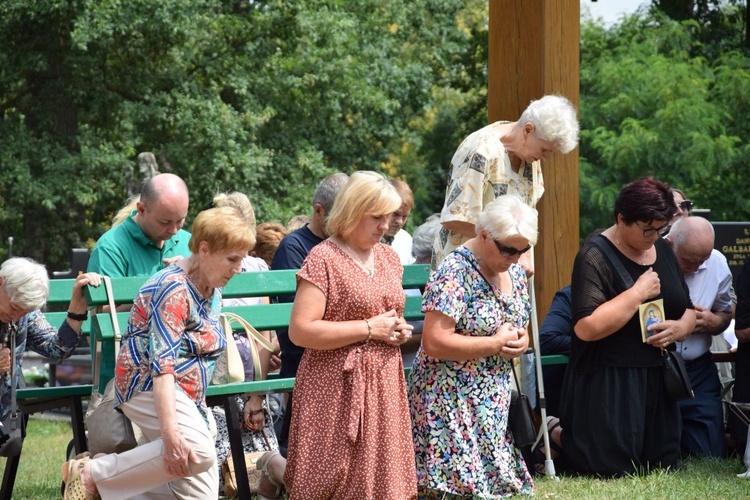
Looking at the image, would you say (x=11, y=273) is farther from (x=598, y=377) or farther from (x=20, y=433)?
(x=598, y=377)

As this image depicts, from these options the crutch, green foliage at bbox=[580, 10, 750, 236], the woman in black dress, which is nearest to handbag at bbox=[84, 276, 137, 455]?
the crutch

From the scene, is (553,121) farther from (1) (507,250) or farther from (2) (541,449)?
(2) (541,449)

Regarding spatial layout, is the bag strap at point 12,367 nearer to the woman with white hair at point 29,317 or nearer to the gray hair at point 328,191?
the woman with white hair at point 29,317

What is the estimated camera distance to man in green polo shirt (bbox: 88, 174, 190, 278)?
565 cm

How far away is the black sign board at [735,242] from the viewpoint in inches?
403

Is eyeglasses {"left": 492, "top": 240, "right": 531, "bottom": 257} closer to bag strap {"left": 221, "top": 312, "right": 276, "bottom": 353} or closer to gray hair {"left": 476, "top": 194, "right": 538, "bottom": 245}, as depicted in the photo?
gray hair {"left": 476, "top": 194, "right": 538, "bottom": 245}

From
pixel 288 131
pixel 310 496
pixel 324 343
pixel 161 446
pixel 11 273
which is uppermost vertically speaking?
pixel 288 131

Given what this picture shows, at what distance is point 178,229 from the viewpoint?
5871mm

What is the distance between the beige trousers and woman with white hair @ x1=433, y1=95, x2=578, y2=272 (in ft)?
6.17

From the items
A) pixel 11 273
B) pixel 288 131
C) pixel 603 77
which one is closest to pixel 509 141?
pixel 11 273

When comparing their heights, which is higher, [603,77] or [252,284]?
[603,77]

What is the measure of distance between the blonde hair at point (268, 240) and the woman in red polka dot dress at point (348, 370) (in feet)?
8.78

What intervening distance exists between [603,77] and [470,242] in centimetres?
1434

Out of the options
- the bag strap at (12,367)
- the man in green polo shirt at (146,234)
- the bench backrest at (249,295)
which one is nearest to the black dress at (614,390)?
the bench backrest at (249,295)
